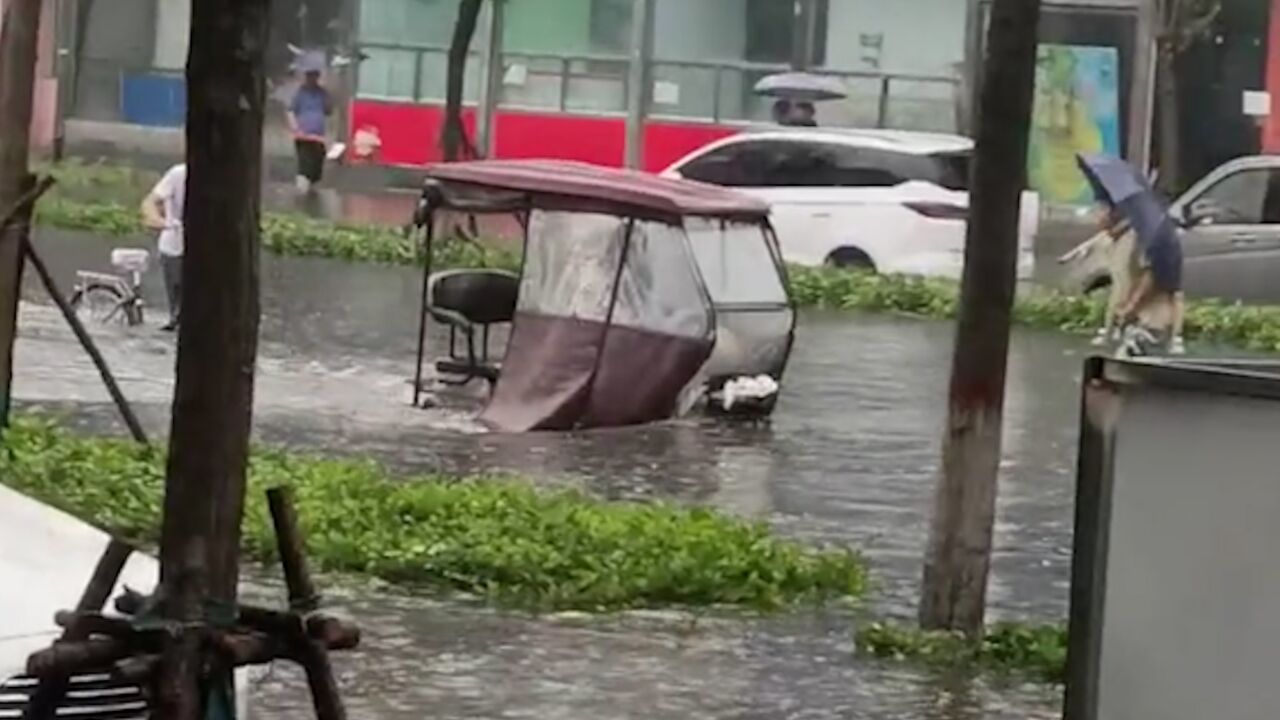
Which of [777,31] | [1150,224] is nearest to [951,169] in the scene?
[1150,224]

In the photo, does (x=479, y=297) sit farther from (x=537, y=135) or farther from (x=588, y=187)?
(x=537, y=135)

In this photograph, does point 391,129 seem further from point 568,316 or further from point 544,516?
point 544,516

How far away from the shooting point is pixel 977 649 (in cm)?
1076

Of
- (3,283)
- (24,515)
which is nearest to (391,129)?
(3,283)

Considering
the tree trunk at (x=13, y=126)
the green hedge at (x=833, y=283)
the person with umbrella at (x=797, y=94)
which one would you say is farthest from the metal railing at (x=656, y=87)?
the tree trunk at (x=13, y=126)

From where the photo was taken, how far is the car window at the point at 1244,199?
28734mm

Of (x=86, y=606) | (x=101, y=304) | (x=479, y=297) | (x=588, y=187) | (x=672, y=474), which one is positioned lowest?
(x=672, y=474)

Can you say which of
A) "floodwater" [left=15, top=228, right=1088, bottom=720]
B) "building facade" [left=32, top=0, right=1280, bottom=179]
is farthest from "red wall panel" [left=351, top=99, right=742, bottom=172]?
"floodwater" [left=15, top=228, right=1088, bottom=720]

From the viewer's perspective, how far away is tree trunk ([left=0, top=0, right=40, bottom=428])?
13672mm

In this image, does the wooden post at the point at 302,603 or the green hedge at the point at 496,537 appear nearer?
the wooden post at the point at 302,603

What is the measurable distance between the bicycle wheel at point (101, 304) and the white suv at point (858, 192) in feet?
27.1

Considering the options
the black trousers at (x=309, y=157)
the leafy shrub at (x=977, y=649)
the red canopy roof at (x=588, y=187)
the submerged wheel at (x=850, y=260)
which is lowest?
the leafy shrub at (x=977, y=649)

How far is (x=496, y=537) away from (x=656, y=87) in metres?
29.2

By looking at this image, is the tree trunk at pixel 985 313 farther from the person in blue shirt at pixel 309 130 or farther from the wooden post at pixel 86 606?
the person in blue shirt at pixel 309 130
